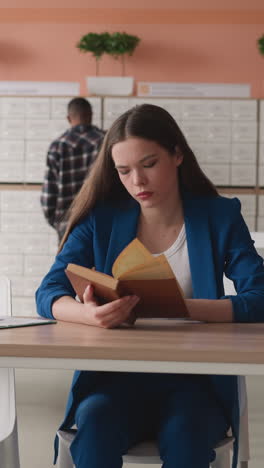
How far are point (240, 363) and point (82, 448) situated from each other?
1.28 feet

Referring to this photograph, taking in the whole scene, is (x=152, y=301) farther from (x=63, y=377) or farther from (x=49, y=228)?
(x=49, y=228)

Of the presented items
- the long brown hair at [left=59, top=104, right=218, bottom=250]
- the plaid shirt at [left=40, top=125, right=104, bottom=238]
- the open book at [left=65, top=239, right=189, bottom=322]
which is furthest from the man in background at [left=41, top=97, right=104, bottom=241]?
the open book at [left=65, top=239, right=189, bottom=322]

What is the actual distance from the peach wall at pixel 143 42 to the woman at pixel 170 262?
5.51m

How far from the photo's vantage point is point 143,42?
7.35m

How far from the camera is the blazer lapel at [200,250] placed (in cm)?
184

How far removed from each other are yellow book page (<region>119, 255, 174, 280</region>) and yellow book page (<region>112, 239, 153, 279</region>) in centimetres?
2

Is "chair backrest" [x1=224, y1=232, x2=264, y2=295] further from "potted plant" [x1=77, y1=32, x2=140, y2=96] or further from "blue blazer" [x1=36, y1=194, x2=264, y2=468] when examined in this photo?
"potted plant" [x1=77, y1=32, x2=140, y2=96]

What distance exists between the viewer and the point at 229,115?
22.0 feet

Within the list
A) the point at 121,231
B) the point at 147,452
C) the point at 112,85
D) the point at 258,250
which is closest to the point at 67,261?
the point at 121,231

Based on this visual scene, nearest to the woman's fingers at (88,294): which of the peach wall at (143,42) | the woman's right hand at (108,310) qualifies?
the woman's right hand at (108,310)

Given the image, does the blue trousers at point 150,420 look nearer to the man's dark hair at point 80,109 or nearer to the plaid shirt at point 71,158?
the plaid shirt at point 71,158

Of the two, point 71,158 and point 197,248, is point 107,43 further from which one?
point 197,248

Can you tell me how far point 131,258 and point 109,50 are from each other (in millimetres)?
5681

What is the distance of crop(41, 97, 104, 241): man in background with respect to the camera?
19.5 ft
